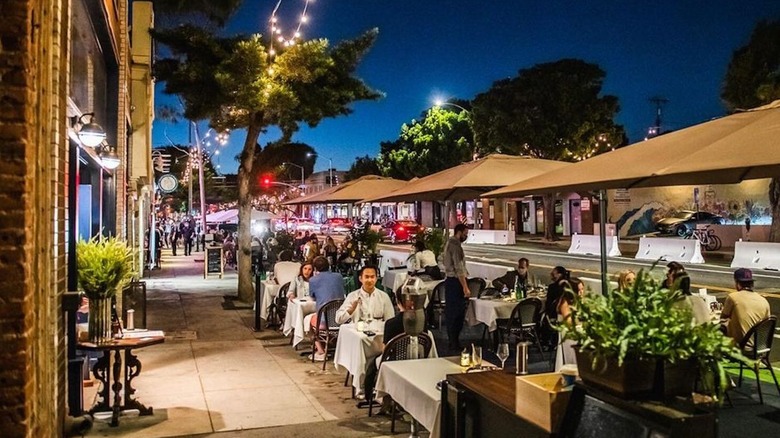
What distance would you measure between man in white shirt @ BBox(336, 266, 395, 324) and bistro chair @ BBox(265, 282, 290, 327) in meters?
4.01

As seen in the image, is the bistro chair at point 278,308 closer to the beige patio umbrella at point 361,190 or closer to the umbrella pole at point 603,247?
the beige patio umbrella at point 361,190

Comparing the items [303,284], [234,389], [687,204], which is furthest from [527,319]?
[687,204]

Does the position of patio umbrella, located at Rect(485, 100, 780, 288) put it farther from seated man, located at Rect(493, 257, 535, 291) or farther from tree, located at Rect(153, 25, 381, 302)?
tree, located at Rect(153, 25, 381, 302)

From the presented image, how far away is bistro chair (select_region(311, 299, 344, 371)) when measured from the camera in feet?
29.8

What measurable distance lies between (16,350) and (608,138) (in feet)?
122

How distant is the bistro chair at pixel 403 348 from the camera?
6242mm

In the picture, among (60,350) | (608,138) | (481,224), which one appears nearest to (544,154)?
(608,138)

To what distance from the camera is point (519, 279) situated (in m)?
10.7

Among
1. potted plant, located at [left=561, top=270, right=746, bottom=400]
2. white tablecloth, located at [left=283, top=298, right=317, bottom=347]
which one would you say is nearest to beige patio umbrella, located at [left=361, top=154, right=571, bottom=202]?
white tablecloth, located at [left=283, top=298, right=317, bottom=347]

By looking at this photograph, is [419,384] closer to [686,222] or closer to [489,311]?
[489,311]

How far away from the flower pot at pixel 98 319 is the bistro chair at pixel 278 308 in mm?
5008

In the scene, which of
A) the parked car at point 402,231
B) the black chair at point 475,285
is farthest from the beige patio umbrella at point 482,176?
the parked car at point 402,231

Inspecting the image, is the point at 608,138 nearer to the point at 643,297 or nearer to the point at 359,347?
the point at 359,347

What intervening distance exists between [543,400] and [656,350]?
25.0 inches
